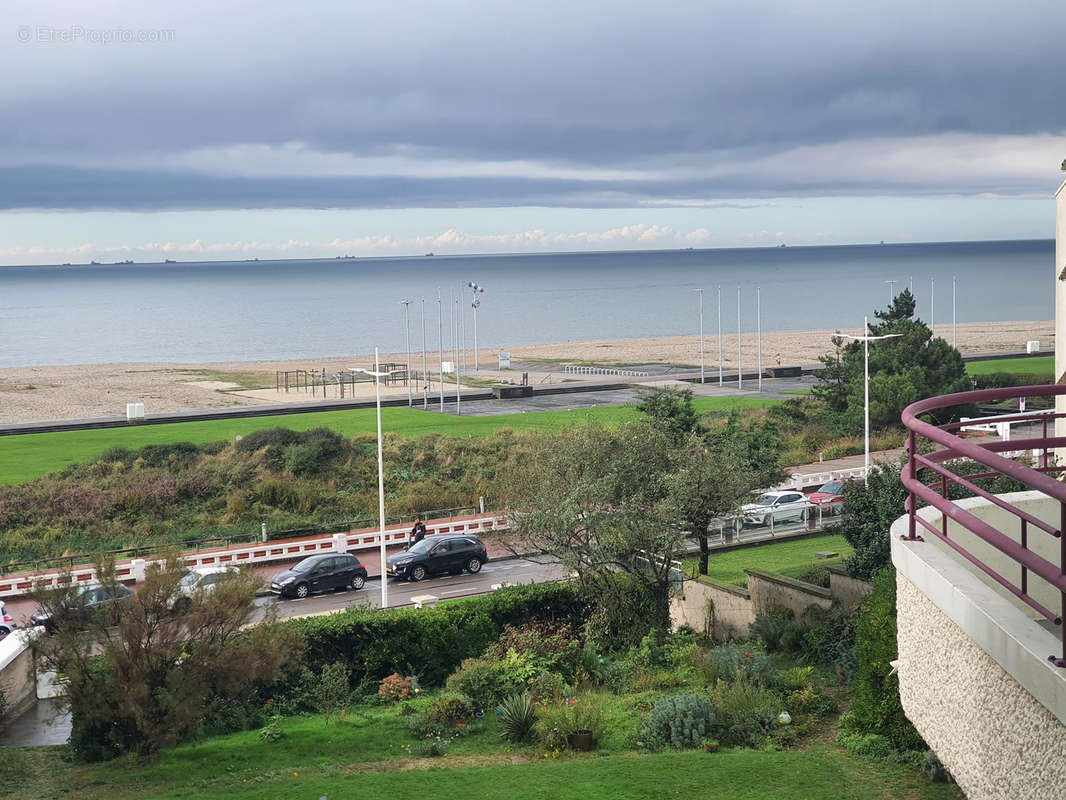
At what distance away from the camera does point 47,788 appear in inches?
597

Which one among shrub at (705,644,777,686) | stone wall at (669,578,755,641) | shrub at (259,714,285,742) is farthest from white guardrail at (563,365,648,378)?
shrub at (259,714,285,742)

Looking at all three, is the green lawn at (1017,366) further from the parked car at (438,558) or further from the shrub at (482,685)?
the shrub at (482,685)

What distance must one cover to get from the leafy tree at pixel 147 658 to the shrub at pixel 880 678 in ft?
30.8

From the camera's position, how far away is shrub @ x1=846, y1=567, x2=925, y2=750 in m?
11.4

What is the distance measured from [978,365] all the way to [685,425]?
2100 inches

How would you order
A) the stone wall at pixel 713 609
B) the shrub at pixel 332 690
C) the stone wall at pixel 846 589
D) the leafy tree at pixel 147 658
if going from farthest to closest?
the stone wall at pixel 713 609 → the stone wall at pixel 846 589 → the shrub at pixel 332 690 → the leafy tree at pixel 147 658

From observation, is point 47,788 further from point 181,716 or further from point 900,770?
point 900,770

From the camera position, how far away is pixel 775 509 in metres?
36.2

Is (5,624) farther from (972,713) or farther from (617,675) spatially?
(972,713)

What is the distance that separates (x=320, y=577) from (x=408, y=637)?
34.8 ft

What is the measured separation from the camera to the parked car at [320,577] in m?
30.4

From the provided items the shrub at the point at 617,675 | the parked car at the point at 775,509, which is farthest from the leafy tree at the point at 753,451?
the shrub at the point at 617,675

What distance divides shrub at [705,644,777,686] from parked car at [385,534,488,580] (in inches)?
625

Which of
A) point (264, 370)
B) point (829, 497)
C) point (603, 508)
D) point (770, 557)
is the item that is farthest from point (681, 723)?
point (264, 370)
